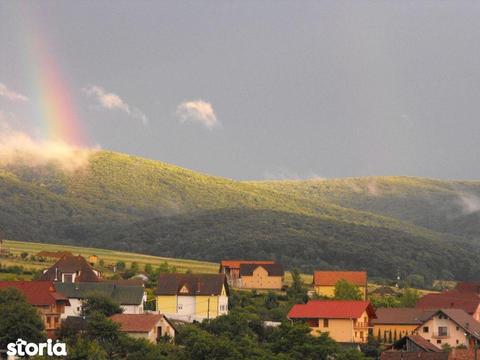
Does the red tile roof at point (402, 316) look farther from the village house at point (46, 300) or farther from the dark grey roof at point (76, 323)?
the village house at point (46, 300)

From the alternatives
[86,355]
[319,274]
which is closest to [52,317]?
[86,355]

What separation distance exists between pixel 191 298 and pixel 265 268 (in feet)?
125

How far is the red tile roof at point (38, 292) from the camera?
91250 millimetres

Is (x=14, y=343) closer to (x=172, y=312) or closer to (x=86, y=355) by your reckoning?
(x=86, y=355)

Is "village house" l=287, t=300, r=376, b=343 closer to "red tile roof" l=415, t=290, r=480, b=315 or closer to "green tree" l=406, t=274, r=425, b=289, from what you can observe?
"red tile roof" l=415, t=290, r=480, b=315

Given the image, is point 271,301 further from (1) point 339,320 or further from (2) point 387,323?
(1) point 339,320

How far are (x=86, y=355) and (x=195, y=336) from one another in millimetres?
11255

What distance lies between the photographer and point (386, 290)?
481 ft

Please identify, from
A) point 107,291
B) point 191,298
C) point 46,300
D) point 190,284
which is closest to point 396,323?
point 191,298

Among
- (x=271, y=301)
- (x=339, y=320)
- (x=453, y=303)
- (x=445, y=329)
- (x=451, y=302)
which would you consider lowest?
(x=445, y=329)

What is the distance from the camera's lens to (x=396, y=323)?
331 feet

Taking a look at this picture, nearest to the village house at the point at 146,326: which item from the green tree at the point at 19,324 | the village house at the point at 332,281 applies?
the green tree at the point at 19,324

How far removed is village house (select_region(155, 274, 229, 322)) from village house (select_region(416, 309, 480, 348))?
22.6 m

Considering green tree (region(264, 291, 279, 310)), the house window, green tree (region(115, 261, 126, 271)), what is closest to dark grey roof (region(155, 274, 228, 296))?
green tree (region(264, 291, 279, 310))
